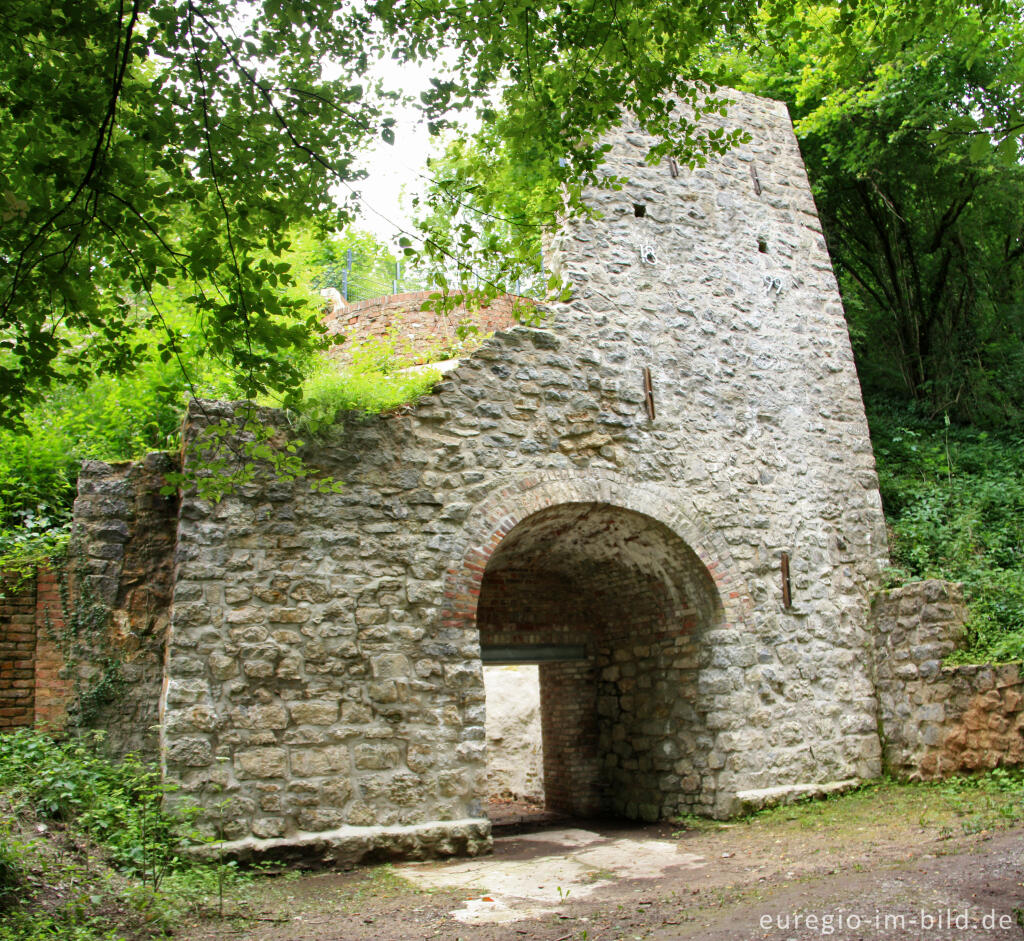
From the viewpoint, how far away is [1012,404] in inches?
416

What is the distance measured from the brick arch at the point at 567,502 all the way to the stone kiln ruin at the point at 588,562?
18mm

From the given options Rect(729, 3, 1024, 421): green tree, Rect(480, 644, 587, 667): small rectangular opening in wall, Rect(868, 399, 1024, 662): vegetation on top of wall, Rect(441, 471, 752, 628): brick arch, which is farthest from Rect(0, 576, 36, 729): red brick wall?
Rect(729, 3, 1024, 421): green tree

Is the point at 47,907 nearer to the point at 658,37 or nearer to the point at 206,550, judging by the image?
the point at 206,550

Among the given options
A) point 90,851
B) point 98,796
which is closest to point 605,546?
Answer: point 98,796

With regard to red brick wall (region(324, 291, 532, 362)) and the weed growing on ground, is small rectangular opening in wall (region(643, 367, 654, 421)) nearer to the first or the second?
red brick wall (region(324, 291, 532, 362))

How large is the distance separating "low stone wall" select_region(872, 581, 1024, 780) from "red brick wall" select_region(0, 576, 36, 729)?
665cm

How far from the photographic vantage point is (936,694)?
259 inches

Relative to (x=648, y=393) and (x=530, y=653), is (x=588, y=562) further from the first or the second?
(x=648, y=393)

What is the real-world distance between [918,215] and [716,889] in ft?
38.3

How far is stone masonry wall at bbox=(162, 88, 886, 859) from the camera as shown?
5.09 meters

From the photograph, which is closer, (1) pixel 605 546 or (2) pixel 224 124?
(2) pixel 224 124

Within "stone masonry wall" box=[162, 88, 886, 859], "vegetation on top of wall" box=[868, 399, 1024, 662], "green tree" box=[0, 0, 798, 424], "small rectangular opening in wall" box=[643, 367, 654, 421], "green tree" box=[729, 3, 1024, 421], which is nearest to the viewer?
"green tree" box=[0, 0, 798, 424]

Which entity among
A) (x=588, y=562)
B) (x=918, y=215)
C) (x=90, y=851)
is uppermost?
(x=918, y=215)

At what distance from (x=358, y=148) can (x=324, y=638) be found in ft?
9.91
